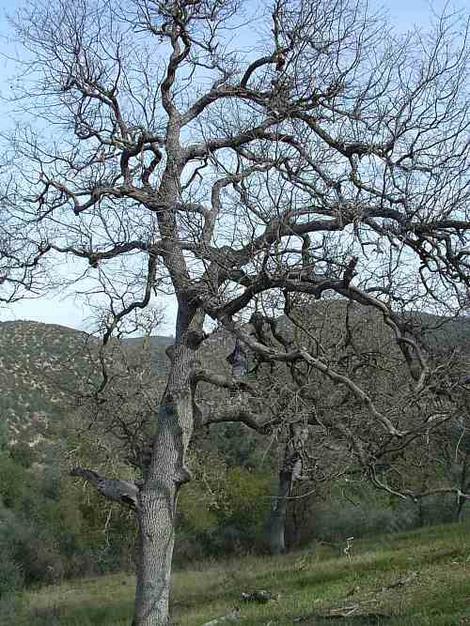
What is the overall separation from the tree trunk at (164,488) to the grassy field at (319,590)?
1.43 meters

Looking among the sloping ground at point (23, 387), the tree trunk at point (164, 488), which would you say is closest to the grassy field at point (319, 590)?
the tree trunk at point (164, 488)

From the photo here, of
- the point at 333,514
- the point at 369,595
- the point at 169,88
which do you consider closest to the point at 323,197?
the point at 169,88

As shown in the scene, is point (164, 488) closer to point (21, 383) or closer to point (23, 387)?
point (23, 387)

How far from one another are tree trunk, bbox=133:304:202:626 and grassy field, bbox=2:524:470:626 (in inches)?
56.4

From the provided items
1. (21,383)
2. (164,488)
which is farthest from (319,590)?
(21,383)

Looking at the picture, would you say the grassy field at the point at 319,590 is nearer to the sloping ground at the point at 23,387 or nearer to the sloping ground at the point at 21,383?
the sloping ground at the point at 23,387

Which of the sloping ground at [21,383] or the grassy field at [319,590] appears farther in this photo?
the sloping ground at [21,383]

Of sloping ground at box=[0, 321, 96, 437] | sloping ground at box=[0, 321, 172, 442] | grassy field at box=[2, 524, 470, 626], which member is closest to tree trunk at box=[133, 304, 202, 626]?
grassy field at box=[2, 524, 470, 626]

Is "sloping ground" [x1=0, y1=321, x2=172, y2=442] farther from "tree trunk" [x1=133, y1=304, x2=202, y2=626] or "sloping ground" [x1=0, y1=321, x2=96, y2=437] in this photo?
"tree trunk" [x1=133, y1=304, x2=202, y2=626]

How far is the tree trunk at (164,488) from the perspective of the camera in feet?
29.3

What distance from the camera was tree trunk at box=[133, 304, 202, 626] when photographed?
8.92m

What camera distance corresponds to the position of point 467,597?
29.0ft

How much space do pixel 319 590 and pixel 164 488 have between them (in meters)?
5.42

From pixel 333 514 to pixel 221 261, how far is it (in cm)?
2201
